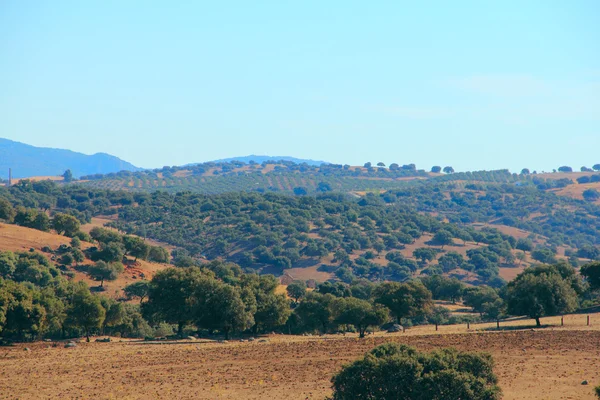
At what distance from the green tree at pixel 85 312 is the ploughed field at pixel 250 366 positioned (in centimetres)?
311

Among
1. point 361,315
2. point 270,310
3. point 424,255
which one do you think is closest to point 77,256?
point 270,310

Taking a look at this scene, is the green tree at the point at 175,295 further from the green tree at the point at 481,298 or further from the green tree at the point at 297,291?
the green tree at the point at 481,298

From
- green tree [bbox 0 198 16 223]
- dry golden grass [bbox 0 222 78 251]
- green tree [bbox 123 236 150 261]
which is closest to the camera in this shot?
dry golden grass [bbox 0 222 78 251]

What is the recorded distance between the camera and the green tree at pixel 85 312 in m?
64.4

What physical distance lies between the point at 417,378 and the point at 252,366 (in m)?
19.1

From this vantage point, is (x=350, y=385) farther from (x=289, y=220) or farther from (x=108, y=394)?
(x=289, y=220)

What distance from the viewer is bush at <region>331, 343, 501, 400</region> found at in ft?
109

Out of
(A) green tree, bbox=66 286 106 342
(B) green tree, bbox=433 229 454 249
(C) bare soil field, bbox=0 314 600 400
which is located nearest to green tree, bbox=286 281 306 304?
(C) bare soil field, bbox=0 314 600 400

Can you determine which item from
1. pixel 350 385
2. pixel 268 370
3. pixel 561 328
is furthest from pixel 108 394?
pixel 561 328

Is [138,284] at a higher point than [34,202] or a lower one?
lower

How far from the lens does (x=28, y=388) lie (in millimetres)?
42500

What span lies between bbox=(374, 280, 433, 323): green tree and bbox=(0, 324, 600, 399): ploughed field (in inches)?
478

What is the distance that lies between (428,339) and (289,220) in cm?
13843

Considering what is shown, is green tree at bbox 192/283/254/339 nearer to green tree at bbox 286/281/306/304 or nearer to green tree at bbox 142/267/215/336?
green tree at bbox 142/267/215/336
